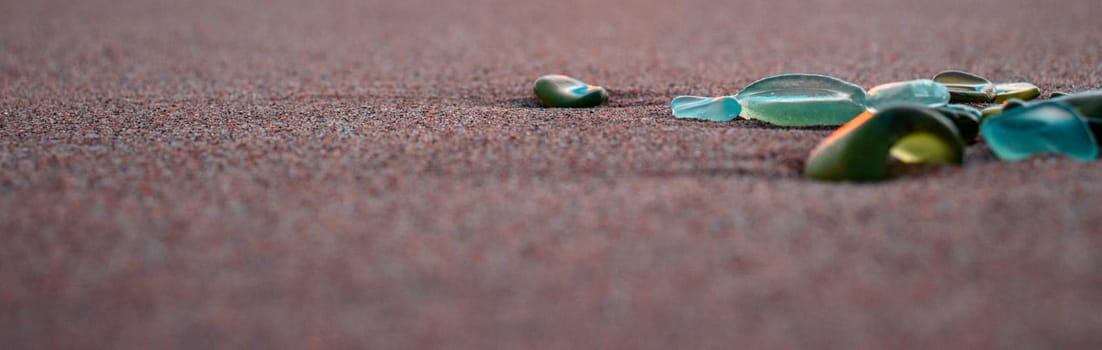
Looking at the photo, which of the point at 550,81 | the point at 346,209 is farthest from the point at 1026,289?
the point at 550,81

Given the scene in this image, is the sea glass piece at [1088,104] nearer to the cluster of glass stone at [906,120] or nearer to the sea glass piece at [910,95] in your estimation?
the cluster of glass stone at [906,120]

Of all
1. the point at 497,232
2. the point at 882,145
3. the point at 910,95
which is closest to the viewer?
the point at 497,232

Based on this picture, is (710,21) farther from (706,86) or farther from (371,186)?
(371,186)

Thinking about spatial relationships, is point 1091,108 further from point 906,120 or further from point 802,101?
point 802,101

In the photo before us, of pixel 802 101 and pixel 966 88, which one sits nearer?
pixel 802 101

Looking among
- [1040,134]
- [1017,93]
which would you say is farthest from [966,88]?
[1040,134]

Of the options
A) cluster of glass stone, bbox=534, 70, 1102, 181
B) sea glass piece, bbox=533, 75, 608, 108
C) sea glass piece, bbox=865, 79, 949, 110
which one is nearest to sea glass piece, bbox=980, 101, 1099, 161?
cluster of glass stone, bbox=534, 70, 1102, 181

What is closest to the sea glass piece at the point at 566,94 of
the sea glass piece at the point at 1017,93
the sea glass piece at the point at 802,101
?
the sea glass piece at the point at 802,101

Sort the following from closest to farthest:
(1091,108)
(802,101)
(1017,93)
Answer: (1091,108) → (802,101) → (1017,93)
